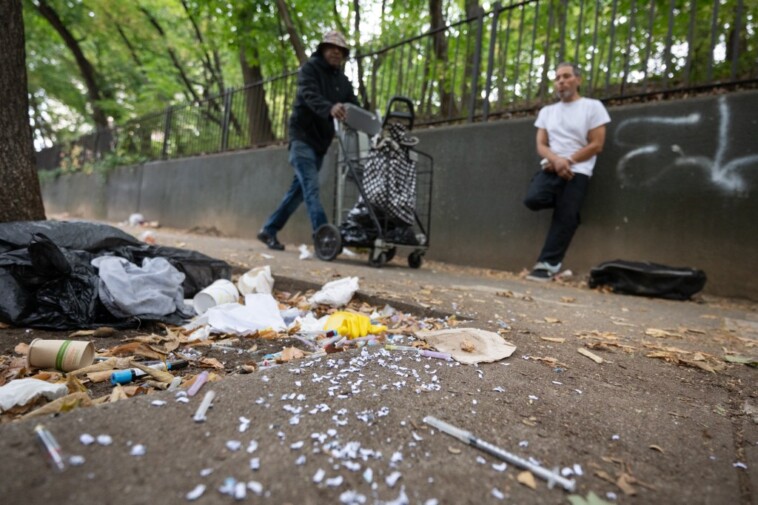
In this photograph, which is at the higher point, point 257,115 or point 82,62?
point 82,62

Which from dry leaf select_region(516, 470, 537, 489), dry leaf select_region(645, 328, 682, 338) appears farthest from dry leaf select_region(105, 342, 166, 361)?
dry leaf select_region(645, 328, 682, 338)

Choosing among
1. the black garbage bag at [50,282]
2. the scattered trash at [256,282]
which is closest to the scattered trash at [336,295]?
the scattered trash at [256,282]

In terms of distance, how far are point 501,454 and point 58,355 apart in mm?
1709

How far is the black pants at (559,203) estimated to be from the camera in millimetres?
4621

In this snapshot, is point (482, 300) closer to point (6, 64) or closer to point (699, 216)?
point (699, 216)

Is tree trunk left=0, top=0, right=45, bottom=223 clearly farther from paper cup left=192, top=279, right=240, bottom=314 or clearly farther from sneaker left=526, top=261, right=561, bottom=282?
sneaker left=526, top=261, right=561, bottom=282

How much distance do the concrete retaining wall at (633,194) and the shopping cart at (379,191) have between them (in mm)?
1097

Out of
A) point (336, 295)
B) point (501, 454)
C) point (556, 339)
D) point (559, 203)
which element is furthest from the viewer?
point (559, 203)

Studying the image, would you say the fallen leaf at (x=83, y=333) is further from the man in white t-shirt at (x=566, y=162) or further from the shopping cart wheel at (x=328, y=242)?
the man in white t-shirt at (x=566, y=162)

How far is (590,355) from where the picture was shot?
2006 millimetres

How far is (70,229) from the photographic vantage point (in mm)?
2904

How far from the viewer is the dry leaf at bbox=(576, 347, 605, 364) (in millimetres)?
1959

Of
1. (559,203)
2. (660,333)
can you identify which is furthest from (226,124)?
(660,333)

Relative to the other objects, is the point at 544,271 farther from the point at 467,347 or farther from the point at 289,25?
Answer: the point at 289,25
